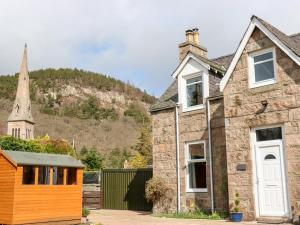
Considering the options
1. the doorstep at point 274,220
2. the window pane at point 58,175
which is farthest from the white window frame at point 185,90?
the window pane at point 58,175

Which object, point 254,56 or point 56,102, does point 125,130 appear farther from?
point 254,56

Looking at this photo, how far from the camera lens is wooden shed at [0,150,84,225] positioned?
43.0 feet

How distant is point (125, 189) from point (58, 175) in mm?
8230

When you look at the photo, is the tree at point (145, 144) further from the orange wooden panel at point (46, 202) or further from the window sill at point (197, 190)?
the orange wooden panel at point (46, 202)

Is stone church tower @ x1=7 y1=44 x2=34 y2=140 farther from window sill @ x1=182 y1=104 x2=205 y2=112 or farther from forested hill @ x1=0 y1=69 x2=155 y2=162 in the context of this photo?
window sill @ x1=182 y1=104 x2=205 y2=112

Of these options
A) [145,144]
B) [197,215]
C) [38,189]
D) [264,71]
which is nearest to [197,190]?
[197,215]

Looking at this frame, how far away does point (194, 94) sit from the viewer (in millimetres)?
18734


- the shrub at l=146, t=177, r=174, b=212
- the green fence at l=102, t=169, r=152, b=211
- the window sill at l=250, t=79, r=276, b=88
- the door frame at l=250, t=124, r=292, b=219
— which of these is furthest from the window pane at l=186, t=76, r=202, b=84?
the green fence at l=102, t=169, r=152, b=211

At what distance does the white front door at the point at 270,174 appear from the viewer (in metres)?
14.0

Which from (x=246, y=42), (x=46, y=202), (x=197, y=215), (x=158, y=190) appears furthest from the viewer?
(x=158, y=190)

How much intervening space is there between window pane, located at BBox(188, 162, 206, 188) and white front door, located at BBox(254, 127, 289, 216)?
3.32 m

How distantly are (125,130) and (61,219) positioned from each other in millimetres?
88842

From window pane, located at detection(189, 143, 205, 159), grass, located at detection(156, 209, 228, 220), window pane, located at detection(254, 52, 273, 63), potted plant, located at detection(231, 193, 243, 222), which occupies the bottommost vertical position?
grass, located at detection(156, 209, 228, 220)

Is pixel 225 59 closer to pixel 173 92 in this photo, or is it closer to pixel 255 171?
pixel 173 92
